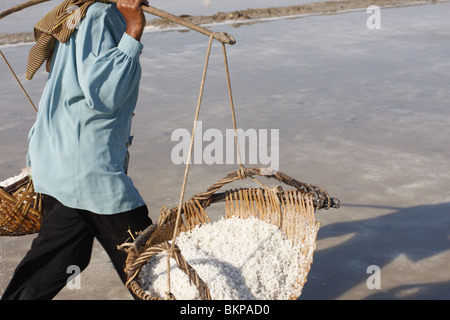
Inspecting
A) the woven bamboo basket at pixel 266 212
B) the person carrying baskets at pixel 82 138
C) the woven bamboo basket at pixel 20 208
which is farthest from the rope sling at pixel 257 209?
the woven bamboo basket at pixel 20 208

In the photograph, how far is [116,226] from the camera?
219 centimetres

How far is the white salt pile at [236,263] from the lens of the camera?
220cm

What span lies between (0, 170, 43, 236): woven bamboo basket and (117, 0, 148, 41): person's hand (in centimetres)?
79

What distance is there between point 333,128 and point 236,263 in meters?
2.56

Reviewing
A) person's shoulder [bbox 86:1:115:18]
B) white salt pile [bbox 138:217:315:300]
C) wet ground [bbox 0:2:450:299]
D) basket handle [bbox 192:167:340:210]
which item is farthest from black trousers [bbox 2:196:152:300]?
person's shoulder [bbox 86:1:115:18]

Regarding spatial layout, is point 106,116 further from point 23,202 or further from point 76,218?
point 23,202

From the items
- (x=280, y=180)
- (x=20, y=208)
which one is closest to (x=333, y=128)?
(x=280, y=180)

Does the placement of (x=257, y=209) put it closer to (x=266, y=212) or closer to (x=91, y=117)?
(x=266, y=212)

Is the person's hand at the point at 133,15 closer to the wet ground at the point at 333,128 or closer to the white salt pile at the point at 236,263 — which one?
the white salt pile at the point at 236,263

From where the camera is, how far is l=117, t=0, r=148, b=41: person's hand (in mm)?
2012

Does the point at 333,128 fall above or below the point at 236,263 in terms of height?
below

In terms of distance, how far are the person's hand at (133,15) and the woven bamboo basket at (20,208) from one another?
791 mm

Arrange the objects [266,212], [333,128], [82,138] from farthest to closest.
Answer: [333,128] → [266,212] → [82,138]

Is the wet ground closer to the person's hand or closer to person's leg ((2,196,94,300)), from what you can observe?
person's leg ((2,196,94,300))
